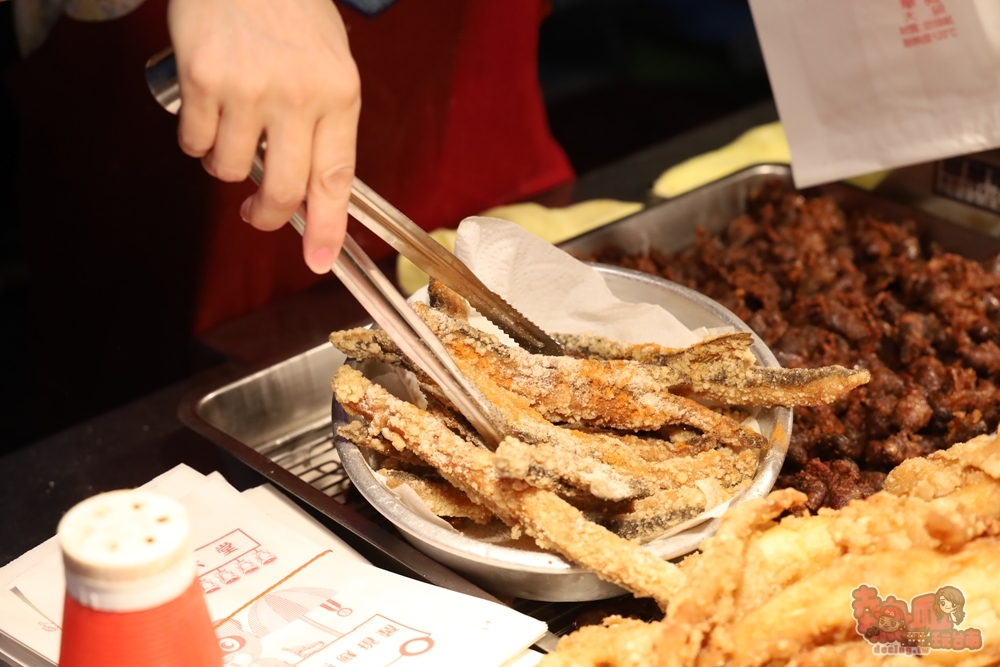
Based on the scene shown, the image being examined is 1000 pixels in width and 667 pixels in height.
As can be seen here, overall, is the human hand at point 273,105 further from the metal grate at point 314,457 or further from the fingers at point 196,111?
the metal grate at point 314,457

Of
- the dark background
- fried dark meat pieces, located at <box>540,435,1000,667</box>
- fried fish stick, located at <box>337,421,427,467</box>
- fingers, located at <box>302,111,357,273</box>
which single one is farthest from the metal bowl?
the dark background

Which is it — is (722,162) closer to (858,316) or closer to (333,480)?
(858,316)

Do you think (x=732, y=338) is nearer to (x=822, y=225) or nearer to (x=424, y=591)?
(x=424, y=591)

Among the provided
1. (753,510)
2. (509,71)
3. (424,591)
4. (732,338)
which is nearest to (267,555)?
(424,591)

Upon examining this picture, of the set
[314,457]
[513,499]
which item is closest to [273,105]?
[513,499]

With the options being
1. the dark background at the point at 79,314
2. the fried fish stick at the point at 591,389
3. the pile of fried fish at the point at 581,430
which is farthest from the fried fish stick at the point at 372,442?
the dark background at the point at 79,314

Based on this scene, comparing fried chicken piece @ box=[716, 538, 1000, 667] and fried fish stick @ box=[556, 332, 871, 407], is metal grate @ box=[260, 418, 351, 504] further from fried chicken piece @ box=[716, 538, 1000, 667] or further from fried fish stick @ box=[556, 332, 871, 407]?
fried chicken piece @ box=[716, 538, 1000, 667]
